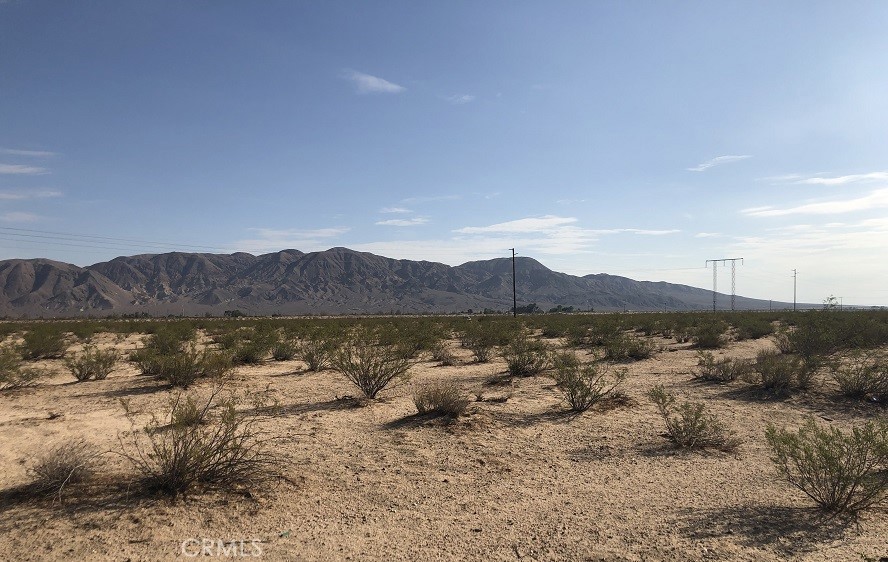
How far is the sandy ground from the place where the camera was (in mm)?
4879

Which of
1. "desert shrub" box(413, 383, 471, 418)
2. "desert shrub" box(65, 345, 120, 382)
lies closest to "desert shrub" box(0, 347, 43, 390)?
"desert shrub" box(65, 345, 120, 382)

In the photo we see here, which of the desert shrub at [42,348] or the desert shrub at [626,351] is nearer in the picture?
the desert shrub at [626,351]

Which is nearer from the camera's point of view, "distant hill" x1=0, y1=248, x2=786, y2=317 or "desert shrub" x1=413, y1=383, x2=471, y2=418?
"desert shrub" x1=413, y1=383, x2=471, y2=418

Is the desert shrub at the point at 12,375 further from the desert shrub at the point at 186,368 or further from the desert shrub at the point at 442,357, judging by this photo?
the desert shrub at the point at 442,357

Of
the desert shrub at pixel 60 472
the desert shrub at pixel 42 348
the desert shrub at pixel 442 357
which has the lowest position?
the desert shrub at pixel 42 348

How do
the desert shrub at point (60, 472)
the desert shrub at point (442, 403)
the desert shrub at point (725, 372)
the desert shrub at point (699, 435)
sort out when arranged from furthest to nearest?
the desert shrub at point (725, 372) < the desert shrub at point (442, 403) < the desert shrub at point (699, 435) < the desert shrub at point (60, 472)

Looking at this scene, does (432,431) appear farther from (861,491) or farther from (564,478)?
(861,491)

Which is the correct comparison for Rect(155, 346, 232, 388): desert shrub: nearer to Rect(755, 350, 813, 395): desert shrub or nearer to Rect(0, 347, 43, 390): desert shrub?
Rect(0, 347, 43, 390): desert shrub

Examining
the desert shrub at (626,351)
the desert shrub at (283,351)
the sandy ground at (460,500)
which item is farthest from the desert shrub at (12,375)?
the desert shrub at (626,351)

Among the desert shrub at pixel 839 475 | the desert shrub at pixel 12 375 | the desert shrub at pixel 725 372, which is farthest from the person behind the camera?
the desert shrub at pixel 725 372

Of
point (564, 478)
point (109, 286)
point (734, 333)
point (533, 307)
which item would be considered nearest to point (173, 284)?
point (109, 286)

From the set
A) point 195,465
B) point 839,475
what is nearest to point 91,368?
point 195,465

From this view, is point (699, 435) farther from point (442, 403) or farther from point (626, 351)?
point (626, 351)

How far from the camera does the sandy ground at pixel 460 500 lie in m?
4.88
